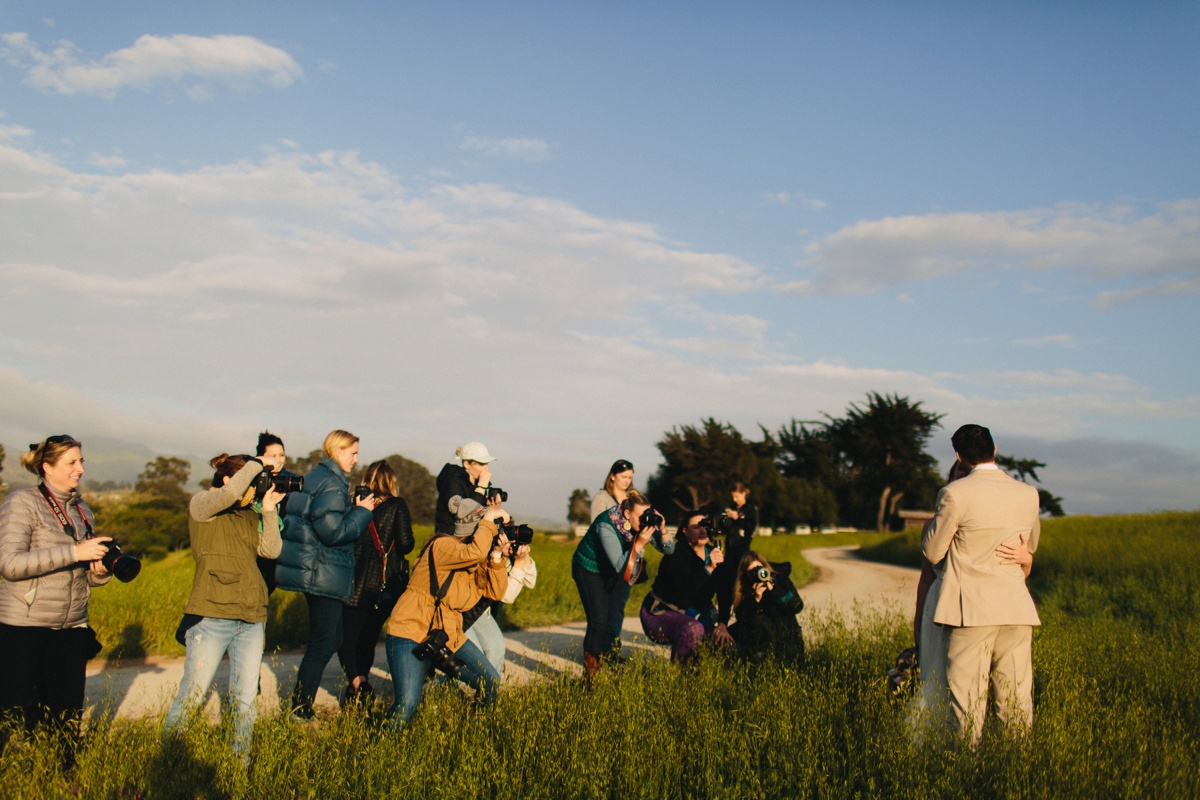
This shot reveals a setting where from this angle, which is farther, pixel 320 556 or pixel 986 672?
pixel 320 556

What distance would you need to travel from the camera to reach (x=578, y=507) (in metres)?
84.9

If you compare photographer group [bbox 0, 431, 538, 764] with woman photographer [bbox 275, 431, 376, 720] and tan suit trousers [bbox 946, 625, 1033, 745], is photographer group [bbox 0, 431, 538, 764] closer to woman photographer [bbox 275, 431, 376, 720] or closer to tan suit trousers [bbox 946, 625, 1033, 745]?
woman photographer [bbox 275, 431, 376, 720]

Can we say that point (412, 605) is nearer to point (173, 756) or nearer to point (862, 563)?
point (173, 756)

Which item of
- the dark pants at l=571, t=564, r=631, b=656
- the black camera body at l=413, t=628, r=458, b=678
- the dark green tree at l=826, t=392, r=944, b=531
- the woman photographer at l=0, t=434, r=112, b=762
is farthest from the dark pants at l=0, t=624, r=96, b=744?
the dark green tree at l=826, t=392, r=944, b=531

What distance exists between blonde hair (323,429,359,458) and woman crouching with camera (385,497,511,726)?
122 centimetres

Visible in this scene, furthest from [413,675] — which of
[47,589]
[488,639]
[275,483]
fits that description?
[47,589]

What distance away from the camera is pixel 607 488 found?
7816 mm

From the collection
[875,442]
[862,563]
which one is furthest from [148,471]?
[875,442]

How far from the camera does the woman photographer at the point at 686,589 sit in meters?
7.24

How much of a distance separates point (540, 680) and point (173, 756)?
8.11 ft

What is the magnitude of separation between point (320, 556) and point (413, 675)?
1.29 metres

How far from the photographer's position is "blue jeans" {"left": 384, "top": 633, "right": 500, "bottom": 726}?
5.28 metres

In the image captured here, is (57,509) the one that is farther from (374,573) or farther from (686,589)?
(686,589)

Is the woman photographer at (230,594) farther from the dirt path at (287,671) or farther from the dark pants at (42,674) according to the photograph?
the dark pants at (42,674)
